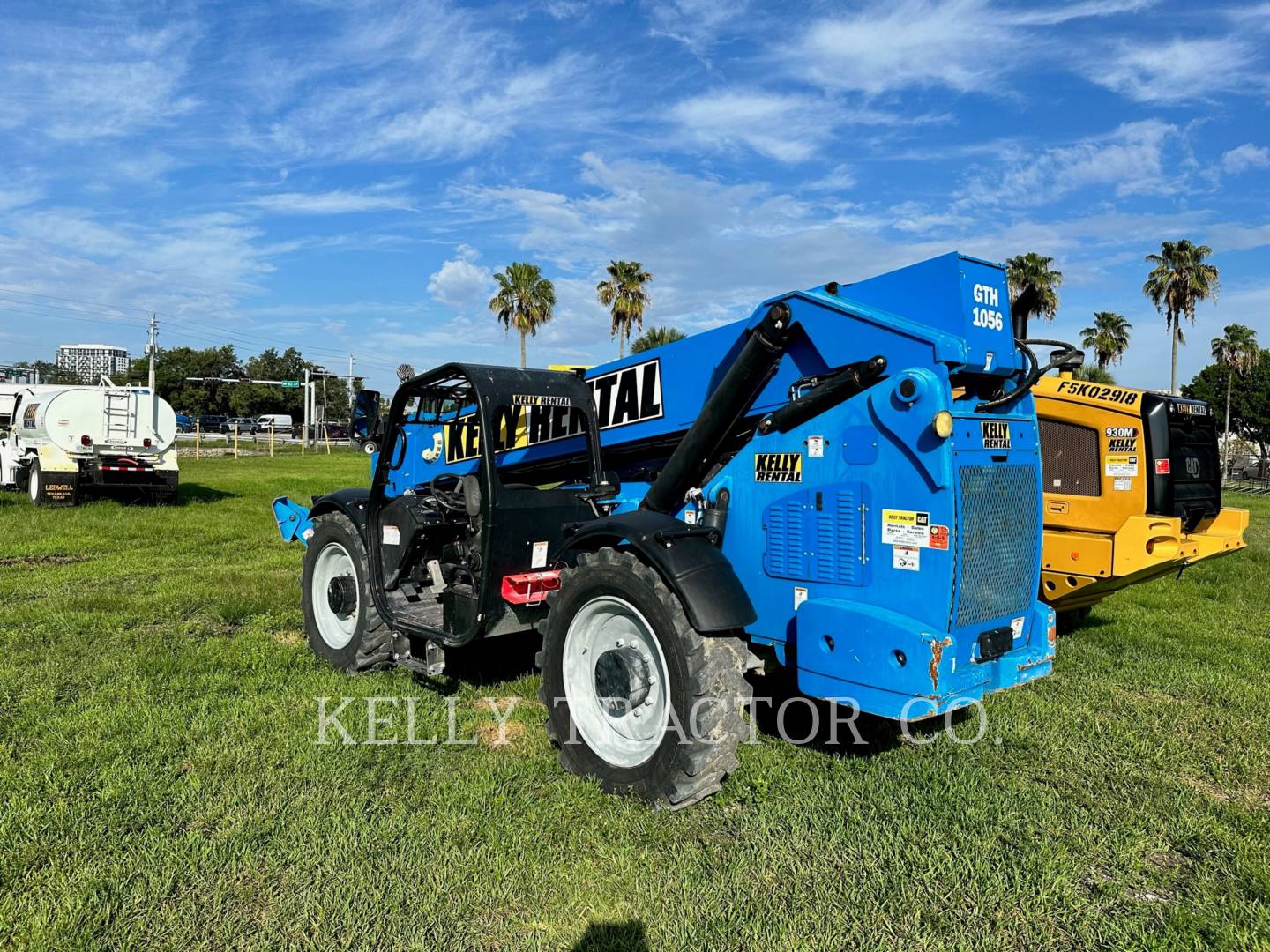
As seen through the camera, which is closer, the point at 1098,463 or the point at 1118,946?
the point at 1118,946

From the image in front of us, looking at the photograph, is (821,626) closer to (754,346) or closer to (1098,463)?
(754,346)

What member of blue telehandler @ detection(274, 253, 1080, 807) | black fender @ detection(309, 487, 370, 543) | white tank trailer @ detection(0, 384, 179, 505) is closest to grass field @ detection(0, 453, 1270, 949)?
blue telehandler @ detection(274, 253, 1080, 807)

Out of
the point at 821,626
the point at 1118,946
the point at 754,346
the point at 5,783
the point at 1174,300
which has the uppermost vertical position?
the point at 1174,300

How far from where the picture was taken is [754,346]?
4.32 metres

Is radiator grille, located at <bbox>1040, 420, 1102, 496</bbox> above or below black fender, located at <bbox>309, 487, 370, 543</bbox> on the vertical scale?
above

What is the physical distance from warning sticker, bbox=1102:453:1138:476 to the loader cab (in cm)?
503

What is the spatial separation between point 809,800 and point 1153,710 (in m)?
3.10

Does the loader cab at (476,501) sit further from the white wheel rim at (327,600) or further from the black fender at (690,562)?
the black fender at (690,562)

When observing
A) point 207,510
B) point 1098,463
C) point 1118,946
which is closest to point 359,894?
point 1118,946

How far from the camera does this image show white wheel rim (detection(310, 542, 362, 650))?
6406 mm

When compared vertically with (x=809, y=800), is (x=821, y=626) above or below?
above

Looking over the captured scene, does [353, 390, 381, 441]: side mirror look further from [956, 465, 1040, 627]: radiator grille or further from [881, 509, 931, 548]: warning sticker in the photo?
[956, 465, 1040, 627]: radiator grille

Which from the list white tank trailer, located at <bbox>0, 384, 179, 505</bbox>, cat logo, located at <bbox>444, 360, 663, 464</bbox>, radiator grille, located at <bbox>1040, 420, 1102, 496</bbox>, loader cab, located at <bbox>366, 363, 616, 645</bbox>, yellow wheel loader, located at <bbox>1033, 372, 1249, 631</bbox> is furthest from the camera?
white tank trailer, located at <bbox>0, 384, 179, 505</bbox>

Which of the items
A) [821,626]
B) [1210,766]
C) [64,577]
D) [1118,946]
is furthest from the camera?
[64,577]
